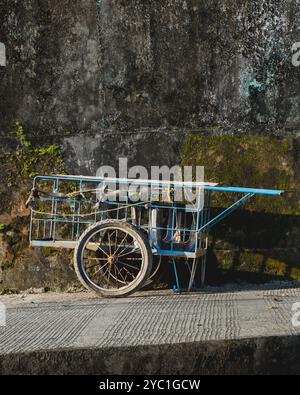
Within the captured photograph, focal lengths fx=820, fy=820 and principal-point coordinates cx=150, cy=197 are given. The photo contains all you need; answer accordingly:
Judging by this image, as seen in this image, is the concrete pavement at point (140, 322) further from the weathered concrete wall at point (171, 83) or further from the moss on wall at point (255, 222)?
the weathered concrete wall at point (171, 83)

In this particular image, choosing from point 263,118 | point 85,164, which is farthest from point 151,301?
point 263,118

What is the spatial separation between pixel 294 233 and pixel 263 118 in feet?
3.81

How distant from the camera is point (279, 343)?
203 inches

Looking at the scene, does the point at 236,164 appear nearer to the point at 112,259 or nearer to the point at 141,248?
the point at 141,248

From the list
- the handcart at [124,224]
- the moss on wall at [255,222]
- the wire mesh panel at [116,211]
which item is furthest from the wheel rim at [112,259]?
the moss on wall at [255,222]

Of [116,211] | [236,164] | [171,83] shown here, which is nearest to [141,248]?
[116,211]

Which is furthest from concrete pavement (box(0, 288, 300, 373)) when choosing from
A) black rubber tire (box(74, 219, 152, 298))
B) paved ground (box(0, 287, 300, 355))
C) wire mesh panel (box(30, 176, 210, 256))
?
wire mesh panel (box(30, 176, 210, 256))

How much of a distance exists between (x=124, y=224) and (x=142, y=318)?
127 cm

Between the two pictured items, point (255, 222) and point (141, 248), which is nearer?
point (141, 248)

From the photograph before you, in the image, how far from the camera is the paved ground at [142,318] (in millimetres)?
5273

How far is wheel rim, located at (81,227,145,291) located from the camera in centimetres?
738

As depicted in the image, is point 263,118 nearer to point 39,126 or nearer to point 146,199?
point 146,199

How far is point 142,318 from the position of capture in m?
6.16

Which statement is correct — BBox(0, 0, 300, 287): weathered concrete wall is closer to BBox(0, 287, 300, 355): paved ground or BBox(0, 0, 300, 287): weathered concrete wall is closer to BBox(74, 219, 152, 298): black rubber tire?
BBox(0, 287, 300, 355): paved ground
